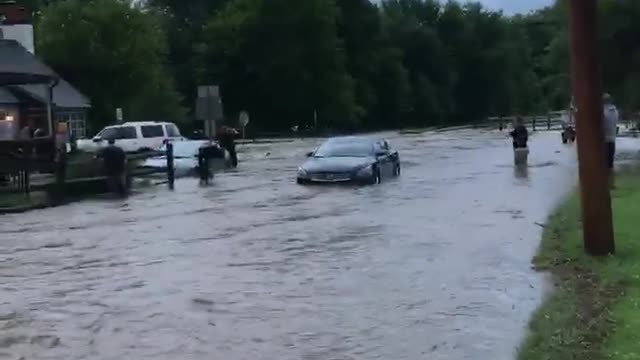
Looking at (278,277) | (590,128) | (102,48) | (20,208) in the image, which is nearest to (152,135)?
(102,48)

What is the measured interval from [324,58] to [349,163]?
73.2 meters

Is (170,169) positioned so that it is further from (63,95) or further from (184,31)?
(184,31)

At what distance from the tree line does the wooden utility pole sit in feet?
59.6

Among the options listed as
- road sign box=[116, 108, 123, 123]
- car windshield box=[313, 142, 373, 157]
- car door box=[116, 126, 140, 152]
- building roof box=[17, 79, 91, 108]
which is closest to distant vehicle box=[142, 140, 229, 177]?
car windshield box=[313, 142, 373, 157]

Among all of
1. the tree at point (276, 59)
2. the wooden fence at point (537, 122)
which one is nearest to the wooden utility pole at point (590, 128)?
the wooden fence at point (537, 122)

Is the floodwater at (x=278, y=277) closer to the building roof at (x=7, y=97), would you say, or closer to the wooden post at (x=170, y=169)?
the wooden post at (x=170, y=169)

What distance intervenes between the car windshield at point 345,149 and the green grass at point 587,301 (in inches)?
606

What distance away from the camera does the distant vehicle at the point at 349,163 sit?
99.9ft

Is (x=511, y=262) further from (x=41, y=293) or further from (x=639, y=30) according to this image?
(x=639, y=30)

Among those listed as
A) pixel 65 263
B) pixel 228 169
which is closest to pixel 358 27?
pixel 228 169

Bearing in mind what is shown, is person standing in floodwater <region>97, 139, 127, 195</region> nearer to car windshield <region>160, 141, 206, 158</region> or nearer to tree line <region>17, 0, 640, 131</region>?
car windshield <region>160, 141, 206, 158</region>

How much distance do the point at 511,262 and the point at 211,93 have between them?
35.6 metres

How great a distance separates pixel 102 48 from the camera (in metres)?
65.4

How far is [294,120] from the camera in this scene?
347 feet
